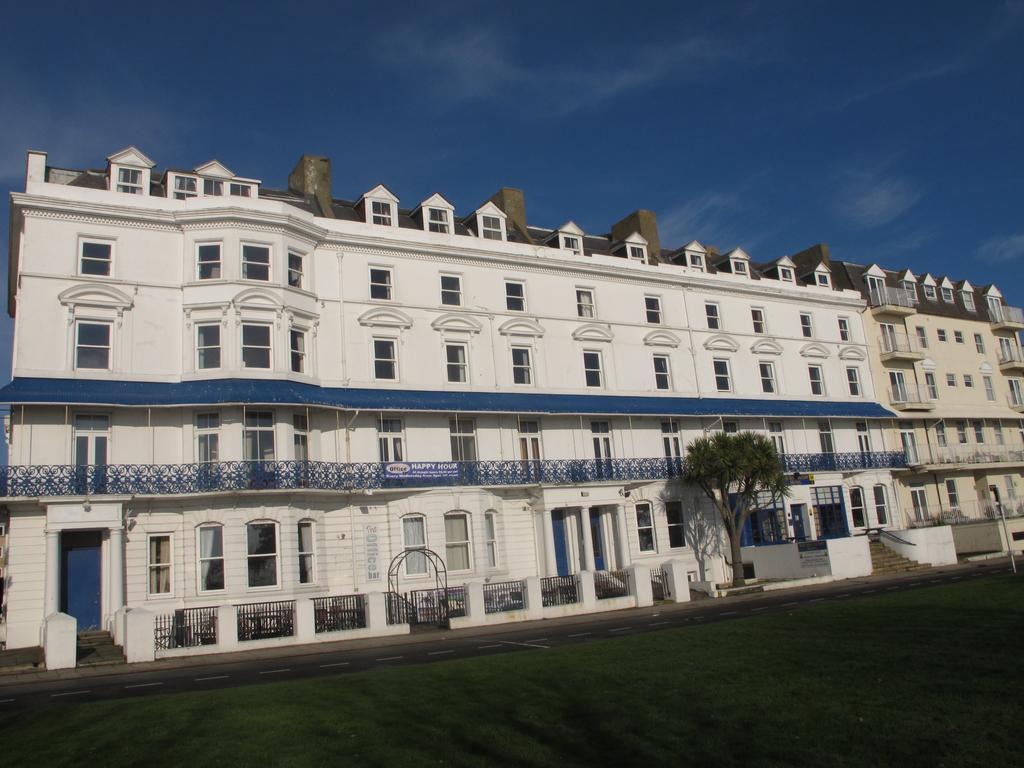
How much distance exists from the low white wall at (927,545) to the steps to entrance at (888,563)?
1.10ft

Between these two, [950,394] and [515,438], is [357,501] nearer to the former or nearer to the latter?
[515,438]

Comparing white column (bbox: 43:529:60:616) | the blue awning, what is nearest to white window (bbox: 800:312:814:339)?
the blue awning

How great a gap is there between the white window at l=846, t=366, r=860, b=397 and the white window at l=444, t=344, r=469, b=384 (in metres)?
22.3

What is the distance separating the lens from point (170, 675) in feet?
56.7

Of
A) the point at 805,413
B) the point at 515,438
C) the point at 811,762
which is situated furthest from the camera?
the point at 805,413

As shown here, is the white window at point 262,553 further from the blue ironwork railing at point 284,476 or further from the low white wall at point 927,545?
the low white wall at point 927,545

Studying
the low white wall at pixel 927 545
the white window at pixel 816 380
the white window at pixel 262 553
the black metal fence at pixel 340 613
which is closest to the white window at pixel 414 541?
the white window at pixel 262 553

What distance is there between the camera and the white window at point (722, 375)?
3894cm

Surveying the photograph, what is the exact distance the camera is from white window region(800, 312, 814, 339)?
43.0 m

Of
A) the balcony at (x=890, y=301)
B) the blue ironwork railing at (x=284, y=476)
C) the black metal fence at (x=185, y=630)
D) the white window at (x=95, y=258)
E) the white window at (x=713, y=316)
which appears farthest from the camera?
the balcony at (x=890, y=301)

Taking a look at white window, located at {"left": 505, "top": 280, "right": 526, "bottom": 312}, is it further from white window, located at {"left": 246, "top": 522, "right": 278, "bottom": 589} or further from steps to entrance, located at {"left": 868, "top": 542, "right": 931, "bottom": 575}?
steps to entrance, located at {"left": 868, "top": 542, "right": 931, "bottom": 575}

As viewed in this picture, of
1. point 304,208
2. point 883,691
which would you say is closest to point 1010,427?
point 304,208

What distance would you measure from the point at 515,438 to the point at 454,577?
587 centimetres

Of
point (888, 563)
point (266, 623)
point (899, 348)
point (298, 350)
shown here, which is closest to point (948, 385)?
point (899, 348)
